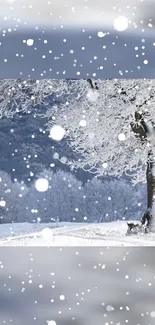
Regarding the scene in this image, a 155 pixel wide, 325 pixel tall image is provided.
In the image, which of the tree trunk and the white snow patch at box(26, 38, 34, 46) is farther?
the tree trunk

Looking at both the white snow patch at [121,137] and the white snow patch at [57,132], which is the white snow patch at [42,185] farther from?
the white snow patch at [121,137]

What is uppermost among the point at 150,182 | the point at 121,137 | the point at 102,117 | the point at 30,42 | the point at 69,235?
the point at 30,42

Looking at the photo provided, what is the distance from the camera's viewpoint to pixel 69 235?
3090 mm

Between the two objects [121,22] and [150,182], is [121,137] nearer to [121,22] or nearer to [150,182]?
[150,182]

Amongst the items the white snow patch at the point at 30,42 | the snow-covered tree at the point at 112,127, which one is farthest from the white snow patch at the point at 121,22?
the snow-covered tree at the point at 112,127

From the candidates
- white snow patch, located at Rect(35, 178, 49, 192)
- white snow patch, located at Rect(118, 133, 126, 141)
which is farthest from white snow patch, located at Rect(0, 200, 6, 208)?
white snow patch, located at Rect(118, 133, 126, 141)

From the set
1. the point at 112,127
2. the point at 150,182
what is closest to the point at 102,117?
the point at 112,127

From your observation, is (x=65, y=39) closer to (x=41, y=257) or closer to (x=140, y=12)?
(x=140, y=12)

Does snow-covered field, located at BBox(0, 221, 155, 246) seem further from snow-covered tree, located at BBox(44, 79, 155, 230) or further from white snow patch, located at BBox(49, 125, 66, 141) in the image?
white snow patch, located at BBox(49, 125, 66, 141)

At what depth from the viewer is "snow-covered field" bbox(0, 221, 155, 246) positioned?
296 cm

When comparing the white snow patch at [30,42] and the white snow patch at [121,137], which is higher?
the white snow patch at [30,42]

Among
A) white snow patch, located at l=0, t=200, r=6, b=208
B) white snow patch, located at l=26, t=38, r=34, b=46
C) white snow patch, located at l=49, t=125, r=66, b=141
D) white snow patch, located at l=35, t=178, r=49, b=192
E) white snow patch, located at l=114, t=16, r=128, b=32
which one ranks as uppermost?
white snow patch, located at l=114, t=16, r=128, b=32

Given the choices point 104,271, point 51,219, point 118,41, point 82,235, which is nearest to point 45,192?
point 51,219

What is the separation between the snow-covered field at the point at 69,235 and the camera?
9.71ft
